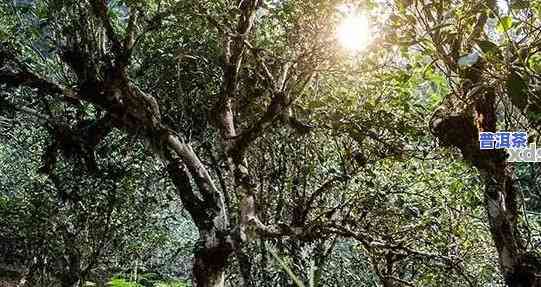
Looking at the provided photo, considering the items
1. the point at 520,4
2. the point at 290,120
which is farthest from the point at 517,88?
the point at 290,120

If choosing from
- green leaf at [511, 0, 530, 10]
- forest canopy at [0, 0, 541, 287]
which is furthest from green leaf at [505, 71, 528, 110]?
green leaf at [511, 0, 530, 10]

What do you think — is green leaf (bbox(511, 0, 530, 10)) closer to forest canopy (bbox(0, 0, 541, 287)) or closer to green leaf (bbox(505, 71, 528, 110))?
forest canopy (bbox(0, 0, 541, 287))

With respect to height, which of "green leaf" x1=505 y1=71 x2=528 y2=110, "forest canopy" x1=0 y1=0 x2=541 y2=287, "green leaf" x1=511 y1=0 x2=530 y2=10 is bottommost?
"green leaf" x1=505 y1=71 x2=528 y2=110

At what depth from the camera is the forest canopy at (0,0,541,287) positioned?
318cm

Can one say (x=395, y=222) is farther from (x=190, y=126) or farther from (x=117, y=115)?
(x=117, y=115)

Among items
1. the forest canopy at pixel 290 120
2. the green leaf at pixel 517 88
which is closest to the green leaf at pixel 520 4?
the forest canopy at pixel 290 120

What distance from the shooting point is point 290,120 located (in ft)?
18.2

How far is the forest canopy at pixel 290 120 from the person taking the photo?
3180mm

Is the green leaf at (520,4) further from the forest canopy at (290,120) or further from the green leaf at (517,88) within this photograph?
the green leaf at (517,88)

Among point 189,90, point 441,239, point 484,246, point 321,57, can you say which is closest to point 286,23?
point 321,57

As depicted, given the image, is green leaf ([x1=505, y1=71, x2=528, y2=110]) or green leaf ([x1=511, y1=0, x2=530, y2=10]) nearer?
green leaf ([x1=505, y1=71, x2=528, y2=110])

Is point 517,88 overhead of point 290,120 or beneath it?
beneath

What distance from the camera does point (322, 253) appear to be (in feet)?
25.1

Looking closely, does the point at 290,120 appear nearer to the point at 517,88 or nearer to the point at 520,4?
the point at 520,4
